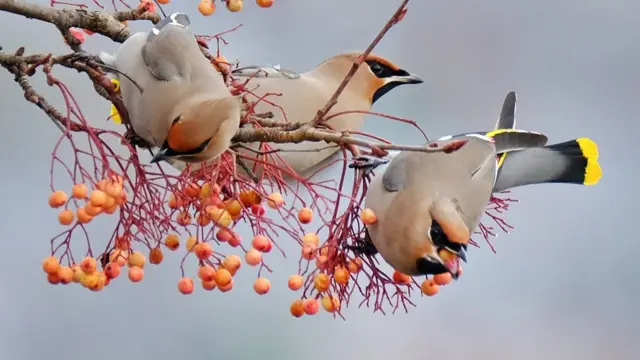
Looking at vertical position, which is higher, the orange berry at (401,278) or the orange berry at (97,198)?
the orange berry at (97,198)

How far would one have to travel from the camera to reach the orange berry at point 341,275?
4.14ft

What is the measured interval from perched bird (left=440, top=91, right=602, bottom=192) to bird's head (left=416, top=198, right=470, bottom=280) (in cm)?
39

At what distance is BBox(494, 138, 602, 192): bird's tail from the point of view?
5.65ft

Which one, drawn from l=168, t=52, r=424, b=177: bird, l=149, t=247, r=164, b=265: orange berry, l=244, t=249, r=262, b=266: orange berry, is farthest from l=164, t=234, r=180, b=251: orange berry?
l=168, t=52, r=424, b=177: bird

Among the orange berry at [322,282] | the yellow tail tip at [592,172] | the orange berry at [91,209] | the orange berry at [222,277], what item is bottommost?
the orange berry at [222,277]

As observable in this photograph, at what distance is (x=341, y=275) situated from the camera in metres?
1.26

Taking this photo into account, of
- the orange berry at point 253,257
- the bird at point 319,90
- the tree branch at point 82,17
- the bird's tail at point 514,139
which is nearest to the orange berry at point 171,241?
the orange berry at point 253,257

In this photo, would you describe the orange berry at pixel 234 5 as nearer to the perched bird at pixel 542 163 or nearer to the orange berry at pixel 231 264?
the orange berry at pixel 231 264

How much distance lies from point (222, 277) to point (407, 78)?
3.06 ft

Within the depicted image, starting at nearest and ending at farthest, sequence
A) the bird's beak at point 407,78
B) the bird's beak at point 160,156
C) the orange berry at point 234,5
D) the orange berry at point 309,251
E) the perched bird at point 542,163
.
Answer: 1. the bird's beak at point 160,156
2. the orange berry at point 309,251
3. the orange berry at point 234,5
4. the perched bird at point 542,163
5. the bird's beak at point 407,78

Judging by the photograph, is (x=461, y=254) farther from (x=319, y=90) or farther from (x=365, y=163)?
(x=319, y=90)

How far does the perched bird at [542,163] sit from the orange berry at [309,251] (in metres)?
0.53

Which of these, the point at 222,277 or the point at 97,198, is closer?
the point at 97,198

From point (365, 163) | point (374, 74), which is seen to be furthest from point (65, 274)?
point (374, 74)
